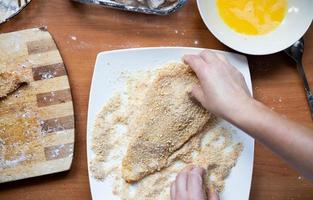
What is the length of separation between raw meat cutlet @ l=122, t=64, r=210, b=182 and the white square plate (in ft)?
0.16

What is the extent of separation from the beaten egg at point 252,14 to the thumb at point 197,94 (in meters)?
0.17

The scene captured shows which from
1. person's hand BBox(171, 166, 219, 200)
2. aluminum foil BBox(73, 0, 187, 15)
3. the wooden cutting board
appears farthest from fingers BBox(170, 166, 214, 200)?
aluminum foil BBox(73, 0, 187, 15)

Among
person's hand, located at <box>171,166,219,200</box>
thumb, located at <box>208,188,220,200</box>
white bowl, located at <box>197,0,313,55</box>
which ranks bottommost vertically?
thumb, located at <box>208,188,220,200</box>

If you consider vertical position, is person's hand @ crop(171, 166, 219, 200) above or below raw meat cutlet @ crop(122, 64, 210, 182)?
below

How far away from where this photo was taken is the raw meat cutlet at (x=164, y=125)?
99cm

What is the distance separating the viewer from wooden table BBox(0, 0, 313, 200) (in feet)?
3.41

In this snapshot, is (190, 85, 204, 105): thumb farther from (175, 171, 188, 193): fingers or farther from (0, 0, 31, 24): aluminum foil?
(0, 0, 31, 24): aluminum foil

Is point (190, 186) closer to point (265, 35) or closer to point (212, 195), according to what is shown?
point (212, 195)

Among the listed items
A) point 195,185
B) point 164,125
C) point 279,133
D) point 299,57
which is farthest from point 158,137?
point 299,57

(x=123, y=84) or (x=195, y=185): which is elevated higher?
(x=123, y=84)

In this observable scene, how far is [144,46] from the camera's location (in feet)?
3.43

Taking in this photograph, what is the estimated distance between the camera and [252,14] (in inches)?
40.9

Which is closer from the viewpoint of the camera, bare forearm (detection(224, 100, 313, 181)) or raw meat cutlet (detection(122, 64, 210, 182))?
bare forearm (detection(224, 100, 313, 181))

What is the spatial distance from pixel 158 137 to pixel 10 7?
17.9 inches
